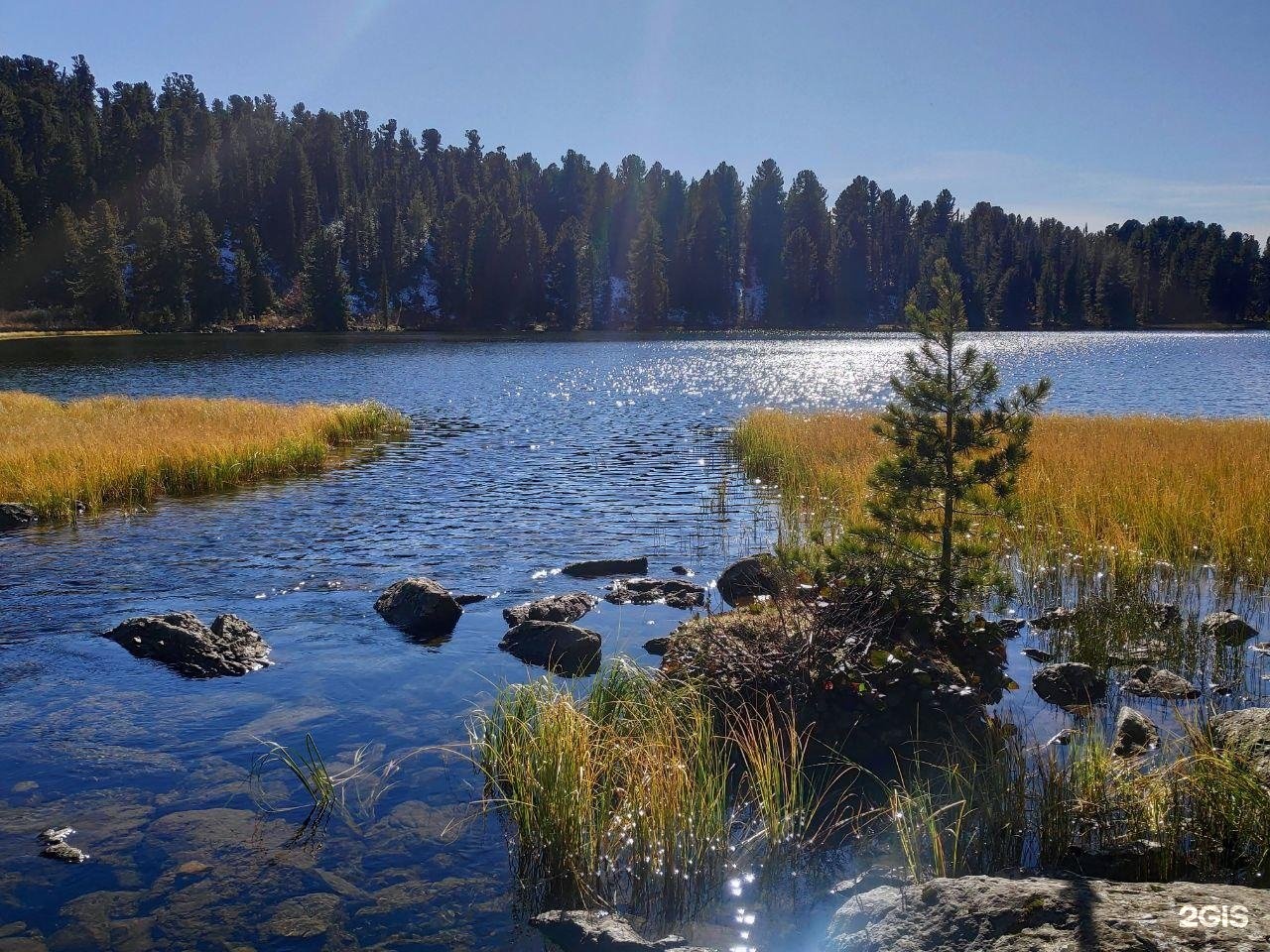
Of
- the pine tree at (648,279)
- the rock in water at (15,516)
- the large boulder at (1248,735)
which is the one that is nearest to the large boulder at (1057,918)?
the large boulder at (1248,735)

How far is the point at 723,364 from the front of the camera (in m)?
97.2

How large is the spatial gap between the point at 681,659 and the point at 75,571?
14.0m

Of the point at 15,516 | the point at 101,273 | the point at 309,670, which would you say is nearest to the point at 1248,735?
the point at 309,670

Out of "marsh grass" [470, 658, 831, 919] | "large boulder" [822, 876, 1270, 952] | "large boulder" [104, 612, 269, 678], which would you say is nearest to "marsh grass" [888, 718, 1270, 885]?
"large boulder" [822, 876, 1270, 952]

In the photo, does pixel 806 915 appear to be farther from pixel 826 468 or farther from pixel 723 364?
pixel 723 364

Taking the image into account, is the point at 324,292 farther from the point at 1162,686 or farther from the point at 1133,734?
the point at 1133,734

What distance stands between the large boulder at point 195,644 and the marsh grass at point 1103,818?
31.2 ft

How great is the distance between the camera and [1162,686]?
11.4 meters

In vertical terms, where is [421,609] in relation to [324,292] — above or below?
below

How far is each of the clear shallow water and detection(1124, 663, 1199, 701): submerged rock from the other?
6.75 metres

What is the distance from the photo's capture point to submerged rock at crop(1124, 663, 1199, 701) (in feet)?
37.3

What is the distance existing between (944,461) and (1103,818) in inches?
230

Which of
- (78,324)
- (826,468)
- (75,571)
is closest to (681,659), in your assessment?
(75,571)

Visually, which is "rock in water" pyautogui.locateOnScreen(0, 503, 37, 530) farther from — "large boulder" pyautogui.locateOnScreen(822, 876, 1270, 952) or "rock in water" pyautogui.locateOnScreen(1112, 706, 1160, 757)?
"rock in water" pyautogui.locateOnScreen(1112, 706, 1160, 757)
